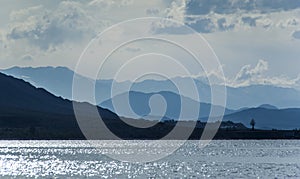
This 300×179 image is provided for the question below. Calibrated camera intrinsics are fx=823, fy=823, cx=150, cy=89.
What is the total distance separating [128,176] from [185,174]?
311 inches

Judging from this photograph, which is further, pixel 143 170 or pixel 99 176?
pixel 143 170

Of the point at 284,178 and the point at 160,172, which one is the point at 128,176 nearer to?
the point at 160,172

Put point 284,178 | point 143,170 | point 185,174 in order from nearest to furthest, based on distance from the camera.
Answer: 1. point 284,178
2. point 185,174
3. point 143,170

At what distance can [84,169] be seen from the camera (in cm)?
12156

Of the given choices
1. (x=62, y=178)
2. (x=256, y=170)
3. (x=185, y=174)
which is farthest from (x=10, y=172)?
(x=256, y=170)

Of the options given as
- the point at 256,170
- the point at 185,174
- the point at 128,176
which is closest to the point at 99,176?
the point at 128,176

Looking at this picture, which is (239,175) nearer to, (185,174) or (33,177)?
(185,174)

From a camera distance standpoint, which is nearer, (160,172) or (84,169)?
(160,172)

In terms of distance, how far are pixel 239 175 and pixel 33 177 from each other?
26430 mm

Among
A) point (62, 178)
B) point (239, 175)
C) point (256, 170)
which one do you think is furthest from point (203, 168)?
point (62, 178)

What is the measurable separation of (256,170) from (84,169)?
25224 millimetres

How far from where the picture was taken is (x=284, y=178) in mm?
99688

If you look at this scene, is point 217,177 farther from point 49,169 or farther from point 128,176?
point 49,169

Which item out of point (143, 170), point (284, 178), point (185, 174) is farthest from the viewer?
point (143, 170)
